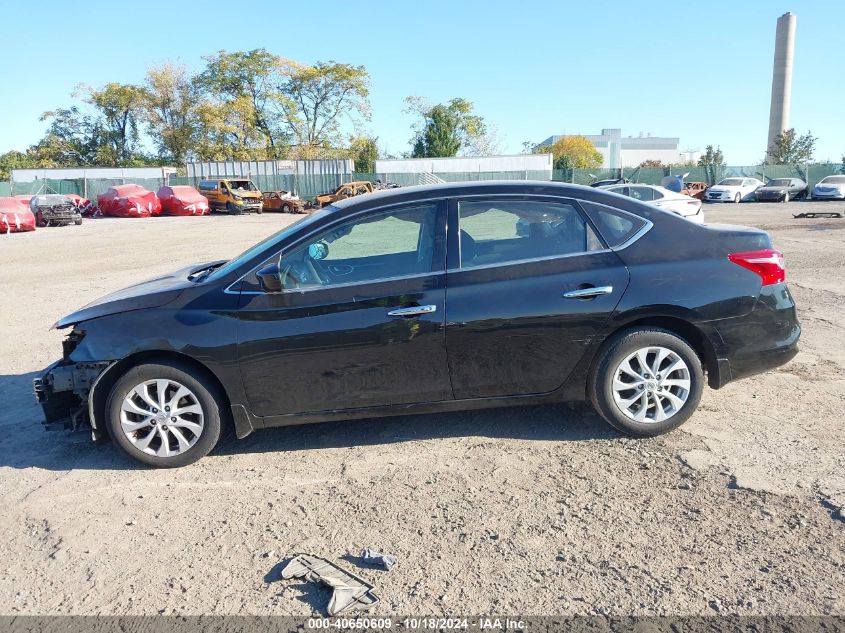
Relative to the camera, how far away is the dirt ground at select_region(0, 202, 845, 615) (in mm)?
2807

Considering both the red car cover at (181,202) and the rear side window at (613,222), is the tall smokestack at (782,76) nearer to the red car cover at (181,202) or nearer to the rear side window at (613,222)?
the red car cover at (181,202)

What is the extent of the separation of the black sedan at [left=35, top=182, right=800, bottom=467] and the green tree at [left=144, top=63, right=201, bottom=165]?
66.0 metres

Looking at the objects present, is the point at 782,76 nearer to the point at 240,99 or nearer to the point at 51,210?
the point at 240,99

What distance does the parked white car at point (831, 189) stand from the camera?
1447 inches

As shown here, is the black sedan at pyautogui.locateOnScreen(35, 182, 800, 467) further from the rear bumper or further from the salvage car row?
the salvage car row

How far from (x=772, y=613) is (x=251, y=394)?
295 centimetres

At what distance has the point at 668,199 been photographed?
18500 mm

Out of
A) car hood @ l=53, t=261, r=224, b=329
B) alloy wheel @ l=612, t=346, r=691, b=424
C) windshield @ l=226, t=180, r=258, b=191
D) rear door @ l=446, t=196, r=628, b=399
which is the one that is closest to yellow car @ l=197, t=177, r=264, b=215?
windshield @ l=226, t=180, r=258, b=191

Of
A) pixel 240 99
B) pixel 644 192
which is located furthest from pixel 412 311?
pixel 240 99

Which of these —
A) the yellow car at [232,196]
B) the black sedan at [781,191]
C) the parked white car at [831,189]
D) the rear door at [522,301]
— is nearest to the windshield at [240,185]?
the yellow car at [232,196]

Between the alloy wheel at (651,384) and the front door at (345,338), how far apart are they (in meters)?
1.14

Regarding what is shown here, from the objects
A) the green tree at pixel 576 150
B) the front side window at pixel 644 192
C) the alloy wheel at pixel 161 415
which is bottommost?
the alloy wheel at pixel 161 415

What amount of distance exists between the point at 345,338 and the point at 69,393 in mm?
1888

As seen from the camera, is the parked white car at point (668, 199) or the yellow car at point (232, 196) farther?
the yellow car at point (232, 196)
